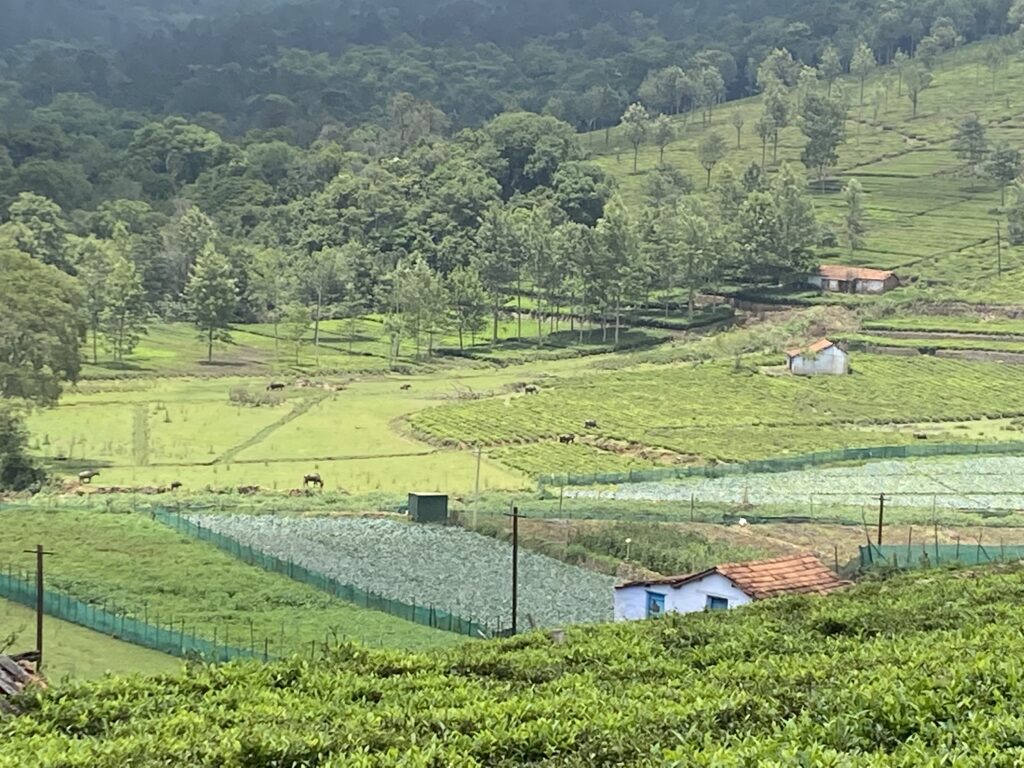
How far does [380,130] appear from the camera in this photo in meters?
143

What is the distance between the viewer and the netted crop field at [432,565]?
32.2 m

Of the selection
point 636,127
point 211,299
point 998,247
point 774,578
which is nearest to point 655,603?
point 774,578

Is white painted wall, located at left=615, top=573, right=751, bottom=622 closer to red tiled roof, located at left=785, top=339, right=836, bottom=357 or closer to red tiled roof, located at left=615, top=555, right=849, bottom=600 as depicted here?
red tiled roof, located at left=615, top=555, right=849, bottom=600

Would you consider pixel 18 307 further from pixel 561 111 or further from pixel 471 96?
pixel 471 96

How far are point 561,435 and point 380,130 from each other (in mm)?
90833

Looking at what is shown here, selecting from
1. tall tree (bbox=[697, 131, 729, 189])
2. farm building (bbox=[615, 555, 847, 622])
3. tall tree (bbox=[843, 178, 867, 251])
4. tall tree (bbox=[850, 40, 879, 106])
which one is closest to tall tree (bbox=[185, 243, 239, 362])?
tall tree (bbox=[843, 178, 867, 251])

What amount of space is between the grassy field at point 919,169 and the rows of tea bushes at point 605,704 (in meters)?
67.3

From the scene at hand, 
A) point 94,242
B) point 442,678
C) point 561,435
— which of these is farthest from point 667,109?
point 442,678

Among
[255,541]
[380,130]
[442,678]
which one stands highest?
[380,130]

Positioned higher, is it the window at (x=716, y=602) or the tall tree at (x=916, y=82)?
the tall tree at (x=916, y=82)

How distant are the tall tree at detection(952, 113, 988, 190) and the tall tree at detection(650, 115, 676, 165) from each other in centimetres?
2305

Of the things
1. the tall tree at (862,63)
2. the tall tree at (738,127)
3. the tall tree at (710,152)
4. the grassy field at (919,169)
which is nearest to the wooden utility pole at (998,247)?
the grassy field at (919,169)

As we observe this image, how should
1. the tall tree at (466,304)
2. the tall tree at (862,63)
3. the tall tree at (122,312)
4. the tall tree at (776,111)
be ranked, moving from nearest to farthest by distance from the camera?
the tall tree at (122,312) < the tall tree at (466,304) < the tall tree at (776,111) < the tall tree at (862,63)

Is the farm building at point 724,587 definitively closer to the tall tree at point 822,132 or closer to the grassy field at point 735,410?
the grassy field at point 735,410
